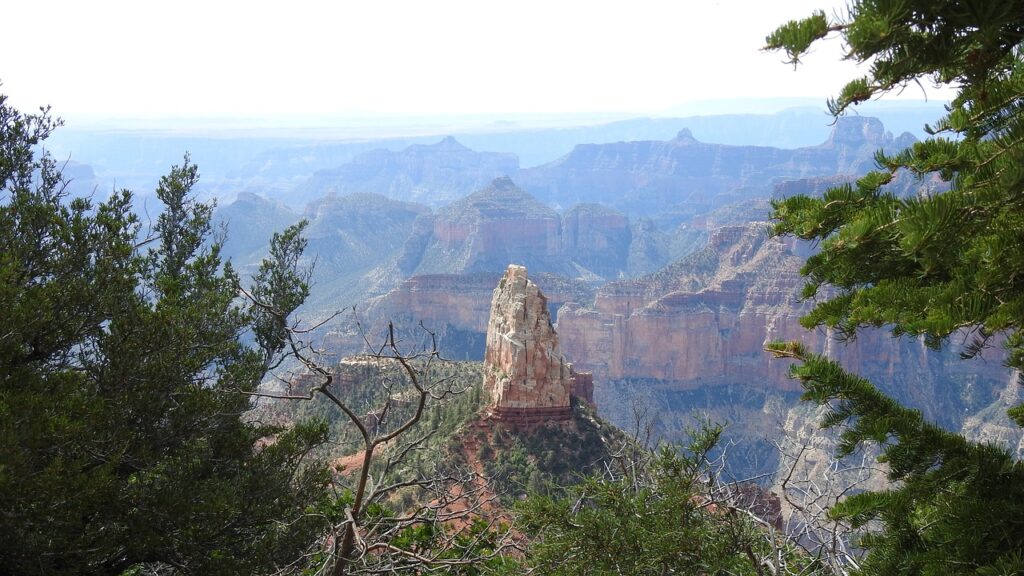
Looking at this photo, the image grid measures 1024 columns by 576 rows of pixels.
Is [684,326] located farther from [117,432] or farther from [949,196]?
[949,196]

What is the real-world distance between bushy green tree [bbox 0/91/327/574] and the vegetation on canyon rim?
3cm

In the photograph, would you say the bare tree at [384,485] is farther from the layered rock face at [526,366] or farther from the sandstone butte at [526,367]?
the layered rock face at [526,366]

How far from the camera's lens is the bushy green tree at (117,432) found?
24.7 feet

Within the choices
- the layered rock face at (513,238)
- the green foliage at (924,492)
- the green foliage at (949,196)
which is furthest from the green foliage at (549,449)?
the layered rock face at (513,238)

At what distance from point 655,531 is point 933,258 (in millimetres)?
4663

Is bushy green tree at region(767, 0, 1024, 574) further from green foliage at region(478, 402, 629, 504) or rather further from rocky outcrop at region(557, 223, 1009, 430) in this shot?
rocky outcrop at region(557, 223, 1009, 430)

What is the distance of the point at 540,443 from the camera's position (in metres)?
30.7

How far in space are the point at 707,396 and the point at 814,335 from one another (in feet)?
50.8

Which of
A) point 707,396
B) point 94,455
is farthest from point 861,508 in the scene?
point 707,396

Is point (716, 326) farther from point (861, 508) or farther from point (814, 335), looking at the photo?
point (861, 508)

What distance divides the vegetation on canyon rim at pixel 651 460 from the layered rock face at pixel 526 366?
18678 mm

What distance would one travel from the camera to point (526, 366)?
32.3 meters

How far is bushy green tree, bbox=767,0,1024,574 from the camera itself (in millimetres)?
4039

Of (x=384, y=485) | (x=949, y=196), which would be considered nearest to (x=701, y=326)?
(x=384, y=485)
